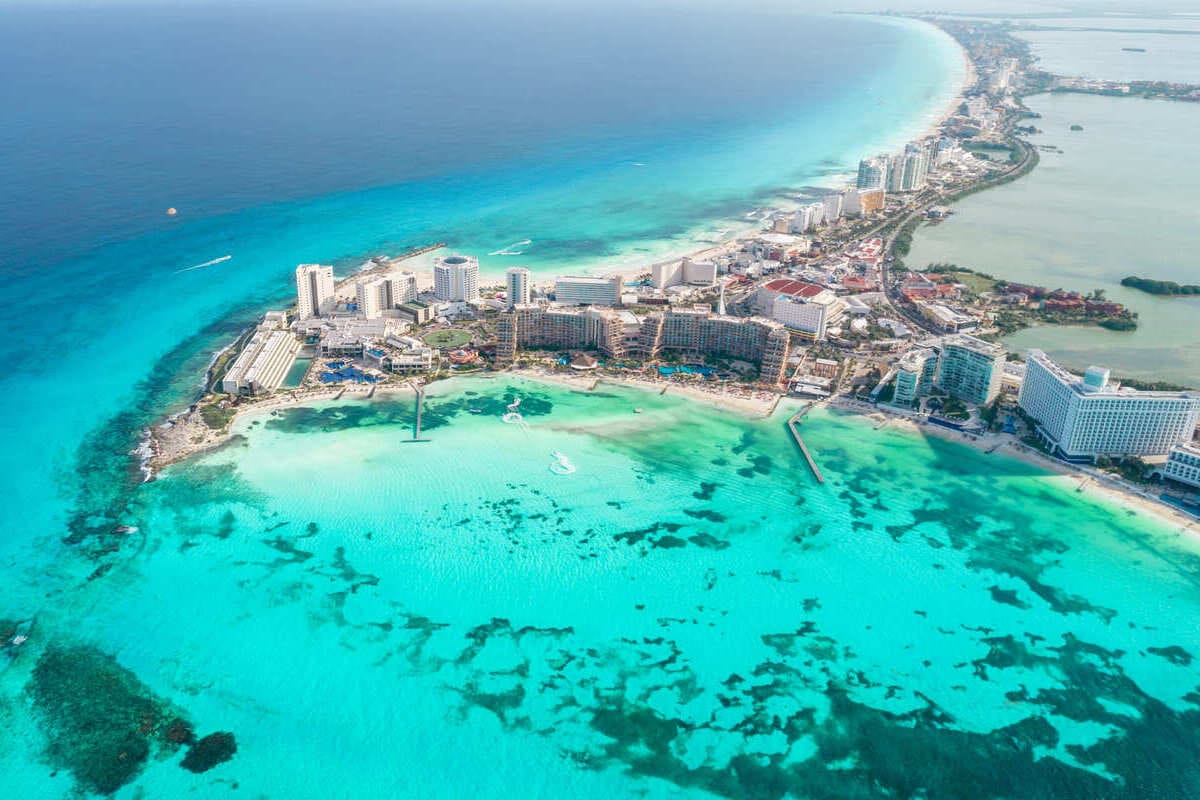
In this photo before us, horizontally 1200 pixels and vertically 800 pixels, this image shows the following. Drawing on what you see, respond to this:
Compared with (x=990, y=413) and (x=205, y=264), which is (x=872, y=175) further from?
(x=205, y=264)

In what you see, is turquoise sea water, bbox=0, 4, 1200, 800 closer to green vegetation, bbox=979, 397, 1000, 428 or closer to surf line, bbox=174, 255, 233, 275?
green vegetation, bbox=979, 397, 1000, 428

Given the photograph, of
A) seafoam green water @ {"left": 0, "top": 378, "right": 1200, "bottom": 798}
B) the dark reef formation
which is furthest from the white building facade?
the dark reef formation

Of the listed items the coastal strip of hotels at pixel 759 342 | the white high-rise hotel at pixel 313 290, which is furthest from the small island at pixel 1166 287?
the white high-rise hotel at pixel 313 290

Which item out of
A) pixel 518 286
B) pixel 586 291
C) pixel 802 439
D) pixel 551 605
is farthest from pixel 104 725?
pixel 586 291

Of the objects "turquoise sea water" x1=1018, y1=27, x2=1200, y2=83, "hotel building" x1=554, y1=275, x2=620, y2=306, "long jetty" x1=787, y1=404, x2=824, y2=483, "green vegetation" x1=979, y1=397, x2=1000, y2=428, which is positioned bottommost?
"long jetty" x1=787, y1=404, x2=824, y2=483

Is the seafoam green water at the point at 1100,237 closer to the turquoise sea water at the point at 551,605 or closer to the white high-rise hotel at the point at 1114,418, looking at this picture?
the white high-rise hotel at the point at 1114,418
